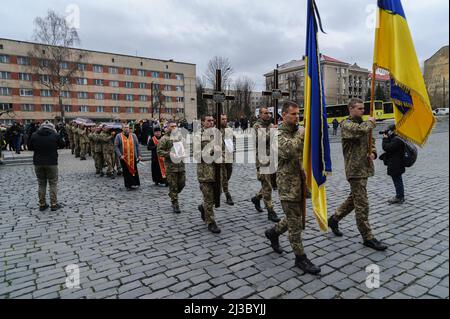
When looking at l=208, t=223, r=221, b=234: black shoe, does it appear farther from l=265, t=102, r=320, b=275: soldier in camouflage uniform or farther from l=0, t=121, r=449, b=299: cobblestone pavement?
l=265, t=102, r=320, b=275: soldier in camouflage uniform

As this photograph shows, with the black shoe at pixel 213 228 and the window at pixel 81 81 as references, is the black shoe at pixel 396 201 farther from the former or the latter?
the window at pixel 81 81

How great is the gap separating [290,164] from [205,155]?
2.04m

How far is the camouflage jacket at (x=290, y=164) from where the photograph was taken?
3.78m

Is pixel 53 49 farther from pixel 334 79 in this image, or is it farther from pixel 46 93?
pixel 334 79

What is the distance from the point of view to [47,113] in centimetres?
5603

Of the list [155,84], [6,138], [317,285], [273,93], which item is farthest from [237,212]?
[155,84]

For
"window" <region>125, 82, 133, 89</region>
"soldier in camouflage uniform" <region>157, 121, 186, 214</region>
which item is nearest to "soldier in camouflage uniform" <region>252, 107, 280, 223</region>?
"soldier in camouflage uniform" <region>157, 121, 186, 214</region>

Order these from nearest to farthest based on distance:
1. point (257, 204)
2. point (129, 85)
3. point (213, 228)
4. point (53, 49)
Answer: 1. point (213, 228)
2. point (257, 204)
3. point (53, 49)
4. point (129, 85)

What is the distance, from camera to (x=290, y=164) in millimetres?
3879

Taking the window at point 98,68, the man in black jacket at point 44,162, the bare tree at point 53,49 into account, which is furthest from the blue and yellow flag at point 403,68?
the window at point 98,68

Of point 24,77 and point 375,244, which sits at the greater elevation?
point 24,77

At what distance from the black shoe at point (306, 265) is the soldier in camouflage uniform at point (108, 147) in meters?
9.37

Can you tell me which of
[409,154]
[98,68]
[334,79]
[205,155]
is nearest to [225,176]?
[205,155]
